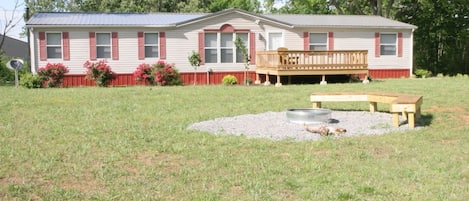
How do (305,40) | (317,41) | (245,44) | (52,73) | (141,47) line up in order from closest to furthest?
(52,73) < (141,47) < (245,44) < (305,40) < (317,41)

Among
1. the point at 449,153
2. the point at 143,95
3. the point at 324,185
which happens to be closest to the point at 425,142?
the point at 449,153

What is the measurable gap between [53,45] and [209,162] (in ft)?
54.8

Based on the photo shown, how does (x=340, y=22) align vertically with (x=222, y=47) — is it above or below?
above

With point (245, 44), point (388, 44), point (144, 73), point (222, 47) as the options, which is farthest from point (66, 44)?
point (388, 44)

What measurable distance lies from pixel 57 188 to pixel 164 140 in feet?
8.71

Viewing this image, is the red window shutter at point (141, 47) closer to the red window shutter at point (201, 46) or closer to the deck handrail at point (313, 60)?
the red window shutter at point (201, 46)

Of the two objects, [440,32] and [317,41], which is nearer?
[317,41]

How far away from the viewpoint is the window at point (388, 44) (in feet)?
80.4

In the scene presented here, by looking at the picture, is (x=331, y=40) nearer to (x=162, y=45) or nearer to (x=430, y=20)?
(x=162, y=45)

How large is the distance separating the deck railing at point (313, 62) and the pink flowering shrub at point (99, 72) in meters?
6.23

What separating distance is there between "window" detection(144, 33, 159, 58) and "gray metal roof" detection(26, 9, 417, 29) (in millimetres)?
543

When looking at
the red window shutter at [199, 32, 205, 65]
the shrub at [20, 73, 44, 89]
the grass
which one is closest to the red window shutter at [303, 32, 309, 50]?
the red window shutter at [199, 32, 205, 65]

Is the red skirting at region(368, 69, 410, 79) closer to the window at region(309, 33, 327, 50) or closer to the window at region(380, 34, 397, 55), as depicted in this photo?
the window at region(380, 34, 397, 55)

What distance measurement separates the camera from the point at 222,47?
73.3 feet
